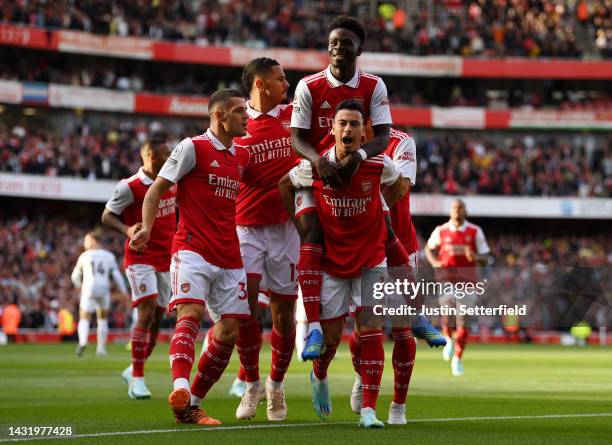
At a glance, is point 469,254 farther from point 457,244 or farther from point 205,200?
point 205,200

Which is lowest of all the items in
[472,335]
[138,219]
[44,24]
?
[472,335]

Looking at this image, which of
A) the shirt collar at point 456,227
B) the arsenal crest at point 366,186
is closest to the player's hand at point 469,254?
the shirt collar at point 456,227

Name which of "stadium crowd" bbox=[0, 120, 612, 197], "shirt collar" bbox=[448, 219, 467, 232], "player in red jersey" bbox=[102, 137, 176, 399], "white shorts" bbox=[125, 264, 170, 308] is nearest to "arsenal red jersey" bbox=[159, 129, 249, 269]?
"player in red jersey" bbox=[102, 137, 176, 399]

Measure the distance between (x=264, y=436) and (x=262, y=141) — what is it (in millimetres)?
3157

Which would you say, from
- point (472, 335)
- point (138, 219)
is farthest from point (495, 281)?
point (472, 335)

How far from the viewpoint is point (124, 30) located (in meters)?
48.2

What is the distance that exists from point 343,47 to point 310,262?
68.2 inches

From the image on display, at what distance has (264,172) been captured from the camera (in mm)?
10469

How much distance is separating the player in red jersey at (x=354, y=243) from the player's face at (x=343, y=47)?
0.57m

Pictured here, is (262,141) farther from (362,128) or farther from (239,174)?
(362,128)

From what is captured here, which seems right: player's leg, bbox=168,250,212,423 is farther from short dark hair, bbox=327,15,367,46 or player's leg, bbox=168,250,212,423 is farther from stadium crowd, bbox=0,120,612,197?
stadium crowd, bbox=0,120,612,197

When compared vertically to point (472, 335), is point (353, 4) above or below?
above

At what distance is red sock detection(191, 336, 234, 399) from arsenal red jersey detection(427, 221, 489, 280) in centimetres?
1074

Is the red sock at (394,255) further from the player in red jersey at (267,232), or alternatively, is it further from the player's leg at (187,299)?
the player's leg at (187,299)
